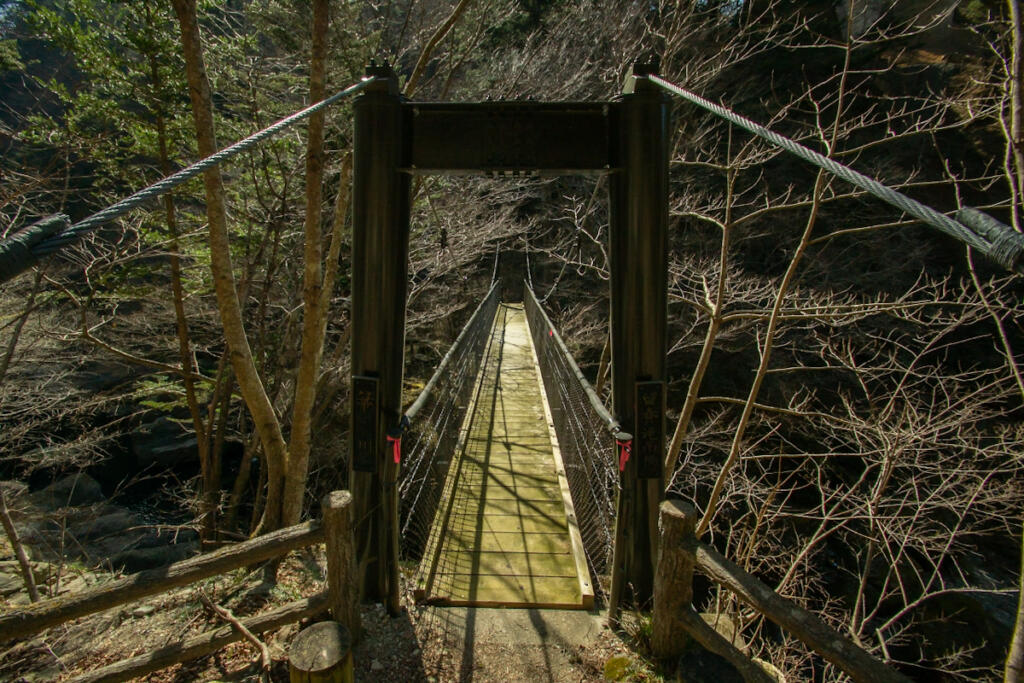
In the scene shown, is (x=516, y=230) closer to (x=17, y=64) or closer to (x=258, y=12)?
(x=258, y=12)

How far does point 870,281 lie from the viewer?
10227mm

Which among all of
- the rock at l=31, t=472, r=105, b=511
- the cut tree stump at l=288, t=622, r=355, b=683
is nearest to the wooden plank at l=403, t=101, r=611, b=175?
the cut tree stump at l=288, t=622, r=355, b=683

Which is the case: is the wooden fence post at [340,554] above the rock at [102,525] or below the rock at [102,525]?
above

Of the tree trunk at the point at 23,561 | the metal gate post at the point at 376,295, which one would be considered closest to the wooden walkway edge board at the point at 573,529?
the metal gate post at the point at 376,295

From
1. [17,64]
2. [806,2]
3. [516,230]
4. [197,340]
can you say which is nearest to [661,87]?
[516,230]

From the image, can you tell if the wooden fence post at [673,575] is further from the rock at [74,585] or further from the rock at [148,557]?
the rock at [148,557]

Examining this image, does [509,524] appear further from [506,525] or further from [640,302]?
[640,302]

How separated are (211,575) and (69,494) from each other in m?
11.2

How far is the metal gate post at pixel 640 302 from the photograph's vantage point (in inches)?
82.7

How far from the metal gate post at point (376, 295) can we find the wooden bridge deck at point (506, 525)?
75 centimetres

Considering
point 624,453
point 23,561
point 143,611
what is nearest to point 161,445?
point 23,561

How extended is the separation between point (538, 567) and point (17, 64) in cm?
674

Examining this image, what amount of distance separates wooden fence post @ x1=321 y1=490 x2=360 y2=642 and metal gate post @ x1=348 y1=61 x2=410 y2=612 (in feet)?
0.61

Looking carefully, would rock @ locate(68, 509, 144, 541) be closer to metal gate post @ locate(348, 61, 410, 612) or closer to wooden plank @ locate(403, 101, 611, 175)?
metal gate post @ locate(348, 61, 410, 612)
